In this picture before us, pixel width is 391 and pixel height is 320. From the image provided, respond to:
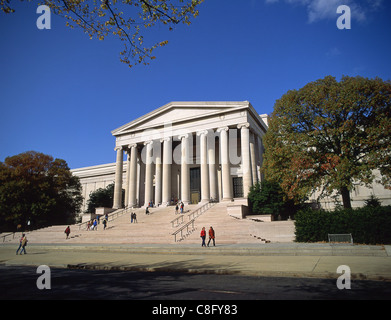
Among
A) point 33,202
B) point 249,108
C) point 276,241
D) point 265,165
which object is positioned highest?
point 249,108

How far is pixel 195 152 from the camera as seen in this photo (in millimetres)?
38250

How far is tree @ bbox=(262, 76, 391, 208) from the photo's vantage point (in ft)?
52.2

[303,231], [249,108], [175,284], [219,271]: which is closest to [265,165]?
[303,231]

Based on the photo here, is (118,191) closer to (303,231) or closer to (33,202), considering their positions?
(33,202)

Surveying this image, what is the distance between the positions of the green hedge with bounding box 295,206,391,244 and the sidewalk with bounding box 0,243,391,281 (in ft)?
8.05

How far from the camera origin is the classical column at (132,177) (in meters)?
34.8

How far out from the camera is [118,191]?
3541 cm

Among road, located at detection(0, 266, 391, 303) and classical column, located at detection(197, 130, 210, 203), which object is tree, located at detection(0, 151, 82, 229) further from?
road, located at detection(0, 266, 391, 303)

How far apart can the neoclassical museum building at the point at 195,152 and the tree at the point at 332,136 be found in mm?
8443

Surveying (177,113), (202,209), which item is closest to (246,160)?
(202,209)

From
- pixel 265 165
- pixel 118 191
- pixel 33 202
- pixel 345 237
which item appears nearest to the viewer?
pixel 345 237

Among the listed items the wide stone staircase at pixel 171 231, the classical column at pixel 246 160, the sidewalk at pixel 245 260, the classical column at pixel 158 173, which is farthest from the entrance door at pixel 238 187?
the sidewalk at pixel 245 260

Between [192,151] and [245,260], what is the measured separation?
25.4m
